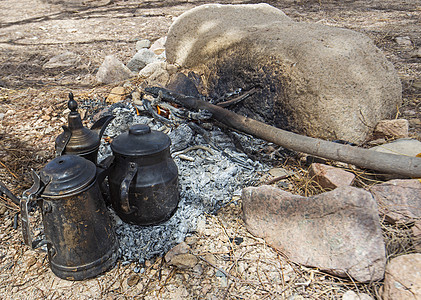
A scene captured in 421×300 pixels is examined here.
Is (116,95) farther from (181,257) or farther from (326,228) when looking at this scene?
(326,228)

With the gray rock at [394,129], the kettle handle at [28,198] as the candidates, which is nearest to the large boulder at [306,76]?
the gray rock at [394,129]

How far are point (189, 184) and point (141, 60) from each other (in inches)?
124

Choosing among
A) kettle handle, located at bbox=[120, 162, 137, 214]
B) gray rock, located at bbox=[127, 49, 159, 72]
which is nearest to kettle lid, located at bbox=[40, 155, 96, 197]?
kettle handle, located at bbox=[120, 162, 137, 214]

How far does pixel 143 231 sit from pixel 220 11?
3.27m

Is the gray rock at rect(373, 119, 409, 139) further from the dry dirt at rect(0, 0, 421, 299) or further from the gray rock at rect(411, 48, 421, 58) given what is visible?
the gray rock at rect(411, 48, 421, 58)

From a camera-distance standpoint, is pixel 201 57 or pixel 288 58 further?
pixel 201 57

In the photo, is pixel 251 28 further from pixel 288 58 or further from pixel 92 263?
pixel 92 263

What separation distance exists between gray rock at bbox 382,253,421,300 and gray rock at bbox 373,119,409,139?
143cm

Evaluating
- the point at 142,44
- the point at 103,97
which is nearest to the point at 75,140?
the point at 103,97

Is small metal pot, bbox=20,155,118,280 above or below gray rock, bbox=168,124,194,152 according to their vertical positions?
above

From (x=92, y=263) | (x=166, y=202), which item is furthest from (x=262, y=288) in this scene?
(x=92, y=263)

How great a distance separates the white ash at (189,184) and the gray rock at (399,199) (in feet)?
3.47

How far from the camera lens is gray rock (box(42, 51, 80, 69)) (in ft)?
19.0

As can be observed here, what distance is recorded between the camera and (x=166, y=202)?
2.45m
